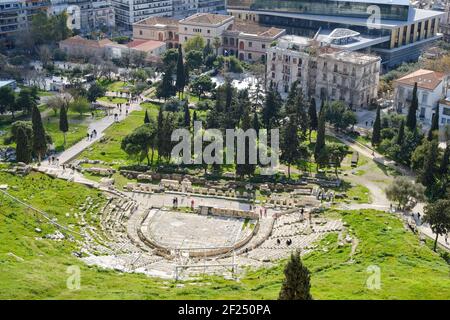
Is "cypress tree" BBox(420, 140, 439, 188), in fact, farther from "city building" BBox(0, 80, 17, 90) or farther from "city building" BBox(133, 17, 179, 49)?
"city building" BBox(133, 17, 179, 49)

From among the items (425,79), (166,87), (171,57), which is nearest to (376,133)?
(425,79)

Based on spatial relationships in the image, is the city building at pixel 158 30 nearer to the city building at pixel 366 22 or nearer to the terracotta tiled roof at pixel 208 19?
the terracotta tiled roof at pixel 208 19

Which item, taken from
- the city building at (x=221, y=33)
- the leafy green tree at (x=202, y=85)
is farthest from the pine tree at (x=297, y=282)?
the city building at (x=221, y=33)

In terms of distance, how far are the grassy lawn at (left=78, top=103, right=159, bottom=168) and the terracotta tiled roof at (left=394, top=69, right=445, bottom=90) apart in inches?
1334

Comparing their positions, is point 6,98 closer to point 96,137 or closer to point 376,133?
point 96,137

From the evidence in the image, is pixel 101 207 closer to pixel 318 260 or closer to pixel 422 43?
pixel 318 260

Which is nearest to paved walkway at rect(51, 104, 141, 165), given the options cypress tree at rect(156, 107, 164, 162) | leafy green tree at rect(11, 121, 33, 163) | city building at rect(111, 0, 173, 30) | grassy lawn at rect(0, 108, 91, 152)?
grassy lawn at rect(0, 108, 91, 152)

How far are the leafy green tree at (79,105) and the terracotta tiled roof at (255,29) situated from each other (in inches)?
1600

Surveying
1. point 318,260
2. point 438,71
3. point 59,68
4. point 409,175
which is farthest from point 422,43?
point 318,260

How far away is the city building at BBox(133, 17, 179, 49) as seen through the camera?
120 metres

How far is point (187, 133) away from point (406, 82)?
33756mm

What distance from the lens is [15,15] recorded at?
11731cm

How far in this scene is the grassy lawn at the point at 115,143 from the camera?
70.6 meters

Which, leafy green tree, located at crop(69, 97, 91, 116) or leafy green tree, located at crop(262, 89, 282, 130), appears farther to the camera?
leafy green tree, located at crop(69, 97, 91, 116)
